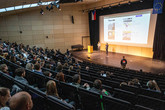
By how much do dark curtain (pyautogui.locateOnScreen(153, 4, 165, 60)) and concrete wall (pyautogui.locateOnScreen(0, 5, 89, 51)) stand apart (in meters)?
9.08

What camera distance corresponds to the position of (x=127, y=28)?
11961 mm

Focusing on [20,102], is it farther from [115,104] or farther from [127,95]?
[127,95]

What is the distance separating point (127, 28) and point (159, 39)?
3183mm

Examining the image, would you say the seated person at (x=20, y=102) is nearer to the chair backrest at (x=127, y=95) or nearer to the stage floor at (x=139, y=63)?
the chair backrest at (x=127, y=95)

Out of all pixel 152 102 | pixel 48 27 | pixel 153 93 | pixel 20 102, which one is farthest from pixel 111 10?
pixel 20 102

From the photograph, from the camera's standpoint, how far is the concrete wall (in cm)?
1240

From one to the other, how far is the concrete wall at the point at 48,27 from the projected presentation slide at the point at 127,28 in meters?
3.86

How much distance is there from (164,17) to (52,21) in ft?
37.9

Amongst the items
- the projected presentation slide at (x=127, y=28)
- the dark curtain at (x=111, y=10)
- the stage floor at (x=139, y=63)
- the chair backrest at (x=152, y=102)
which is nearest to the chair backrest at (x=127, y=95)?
the chair backrest at (x=152, y=102)

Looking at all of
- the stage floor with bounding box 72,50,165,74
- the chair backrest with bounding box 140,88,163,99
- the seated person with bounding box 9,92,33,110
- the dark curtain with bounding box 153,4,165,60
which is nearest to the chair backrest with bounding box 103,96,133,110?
the seated person with bounding box 9,92,33,110

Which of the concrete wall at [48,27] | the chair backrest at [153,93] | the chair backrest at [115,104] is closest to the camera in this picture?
the chair backrest at [115,104]

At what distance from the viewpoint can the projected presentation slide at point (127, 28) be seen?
10.7 m

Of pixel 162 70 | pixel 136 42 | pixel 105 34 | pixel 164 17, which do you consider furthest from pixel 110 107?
pixel 105 34

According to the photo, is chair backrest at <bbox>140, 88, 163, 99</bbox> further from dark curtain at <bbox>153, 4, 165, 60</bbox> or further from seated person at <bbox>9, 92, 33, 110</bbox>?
dark curtain at <bbox>153, 4, 165, 60</bbox>
